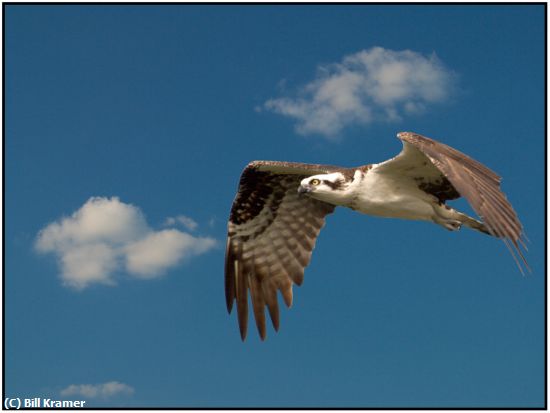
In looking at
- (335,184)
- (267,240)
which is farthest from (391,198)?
(267,240)

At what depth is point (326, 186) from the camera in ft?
44.2

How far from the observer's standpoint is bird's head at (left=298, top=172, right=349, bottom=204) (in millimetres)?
13406

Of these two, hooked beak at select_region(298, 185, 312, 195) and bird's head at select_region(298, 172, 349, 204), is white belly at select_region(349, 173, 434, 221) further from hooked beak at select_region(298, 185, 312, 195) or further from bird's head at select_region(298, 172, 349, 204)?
hooked beak at select_region(298, 185, 312, 195)

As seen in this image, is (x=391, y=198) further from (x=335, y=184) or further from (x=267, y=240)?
(x=267, y=240)

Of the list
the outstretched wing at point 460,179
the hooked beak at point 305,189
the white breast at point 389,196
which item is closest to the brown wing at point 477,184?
the outstretched wing at point 460,179

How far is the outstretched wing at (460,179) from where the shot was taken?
10.5 m

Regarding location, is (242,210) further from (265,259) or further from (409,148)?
(409,148)

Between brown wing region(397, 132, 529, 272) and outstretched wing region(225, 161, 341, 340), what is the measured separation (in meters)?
3.25

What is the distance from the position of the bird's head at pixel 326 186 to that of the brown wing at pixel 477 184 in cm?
138

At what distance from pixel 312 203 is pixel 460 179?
15.1 feet

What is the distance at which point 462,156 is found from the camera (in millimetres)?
12508

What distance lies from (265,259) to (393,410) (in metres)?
4.29

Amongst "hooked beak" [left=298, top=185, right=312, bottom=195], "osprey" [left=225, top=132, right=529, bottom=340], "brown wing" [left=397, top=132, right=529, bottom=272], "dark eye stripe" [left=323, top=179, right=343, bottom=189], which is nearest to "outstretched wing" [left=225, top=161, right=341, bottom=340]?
"osprey" [left=225, top=132, right=529, bottom=340]

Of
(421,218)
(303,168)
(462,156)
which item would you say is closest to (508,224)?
(462,156)
